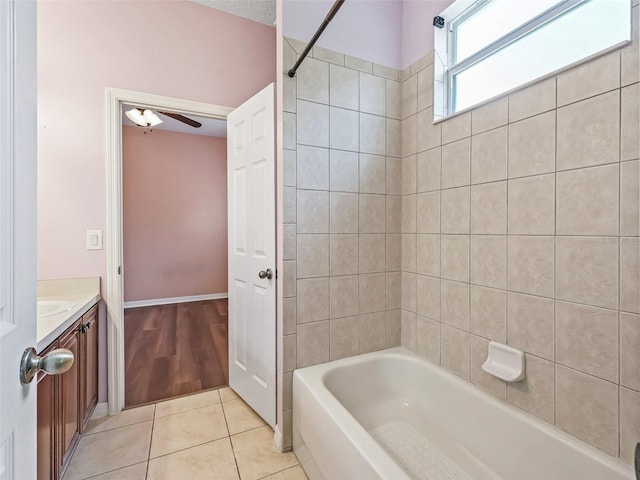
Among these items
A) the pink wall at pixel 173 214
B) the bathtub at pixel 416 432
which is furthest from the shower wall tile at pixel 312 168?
the pink wall at pixel 173 214

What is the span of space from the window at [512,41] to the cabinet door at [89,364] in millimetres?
2361

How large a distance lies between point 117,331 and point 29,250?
1698 millimetres

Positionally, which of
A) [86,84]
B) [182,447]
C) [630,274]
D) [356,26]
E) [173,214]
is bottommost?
[182,447]

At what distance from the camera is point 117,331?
78.3 inches

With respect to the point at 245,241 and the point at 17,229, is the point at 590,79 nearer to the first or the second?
the point at 17,229

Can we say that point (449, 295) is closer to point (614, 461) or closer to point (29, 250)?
point (614, 461)

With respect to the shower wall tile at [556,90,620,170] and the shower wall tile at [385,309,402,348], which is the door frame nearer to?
the shower wall tile at [385,309,402,348]

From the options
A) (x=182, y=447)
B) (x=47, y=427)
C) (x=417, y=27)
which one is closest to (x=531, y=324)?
(x=417, y=27)

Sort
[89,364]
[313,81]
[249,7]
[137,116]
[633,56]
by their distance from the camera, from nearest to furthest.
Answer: [633,56] → [313,81] → [89,364] → [249,7] → [137,116]

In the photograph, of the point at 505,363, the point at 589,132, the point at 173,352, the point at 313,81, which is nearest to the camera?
the point at 589,132

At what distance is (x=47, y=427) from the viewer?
119 centimetres

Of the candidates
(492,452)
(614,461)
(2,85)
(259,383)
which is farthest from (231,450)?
(2,85)

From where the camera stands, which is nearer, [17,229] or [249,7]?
[17,229]

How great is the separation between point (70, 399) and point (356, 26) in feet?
8.36
